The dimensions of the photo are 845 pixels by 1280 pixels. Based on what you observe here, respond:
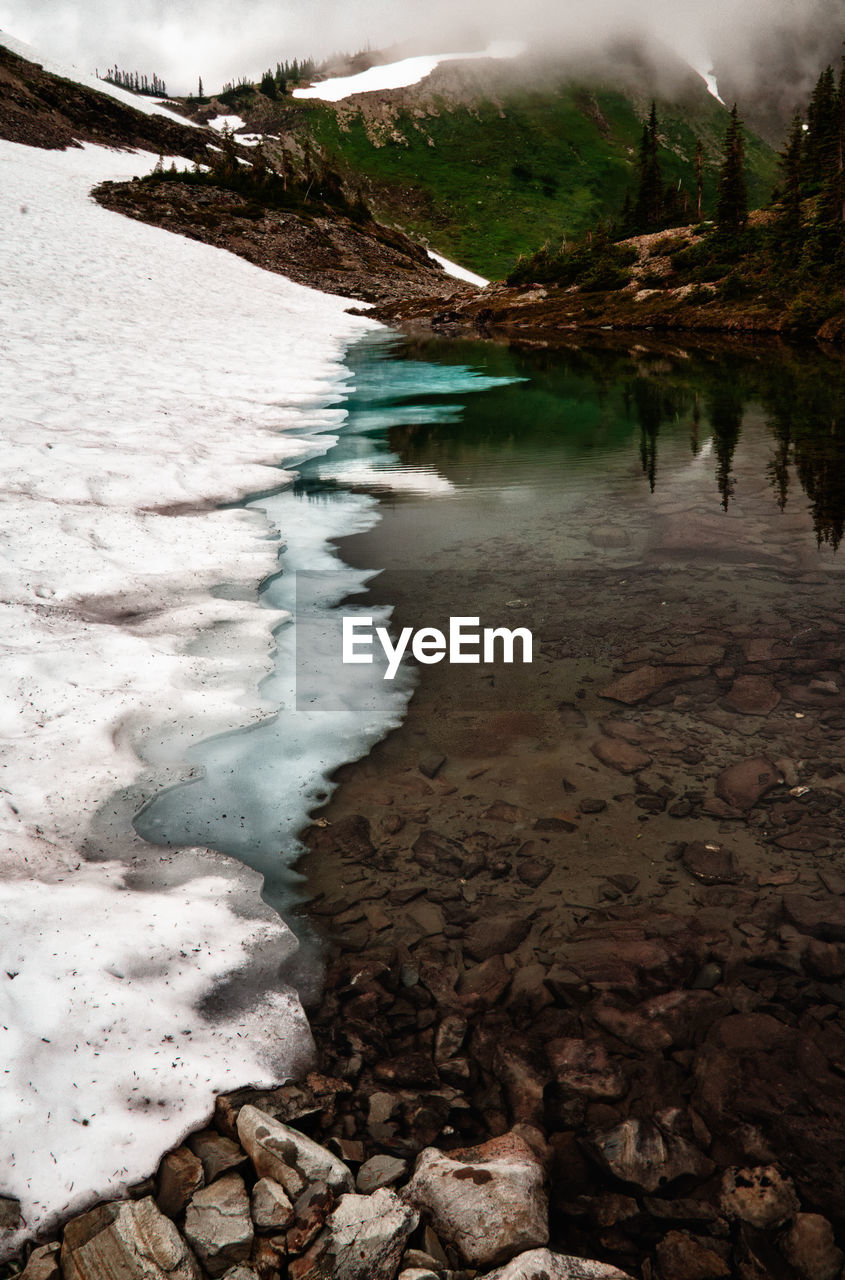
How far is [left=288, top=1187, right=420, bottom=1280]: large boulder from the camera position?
247 centimetres

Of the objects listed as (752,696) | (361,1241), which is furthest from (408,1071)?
(752,696)

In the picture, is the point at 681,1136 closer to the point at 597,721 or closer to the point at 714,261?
the point at 597,721

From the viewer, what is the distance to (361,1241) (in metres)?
2.54

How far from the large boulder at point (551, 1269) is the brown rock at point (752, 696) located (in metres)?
4.25

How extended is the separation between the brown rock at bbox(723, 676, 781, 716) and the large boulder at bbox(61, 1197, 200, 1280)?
16.6 feet

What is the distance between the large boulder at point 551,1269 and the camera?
243 centimetres

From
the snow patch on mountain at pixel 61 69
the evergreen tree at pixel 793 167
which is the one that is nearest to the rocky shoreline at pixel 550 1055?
the evergreen tree at pixel 793 167

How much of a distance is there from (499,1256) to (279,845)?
8.85 ft

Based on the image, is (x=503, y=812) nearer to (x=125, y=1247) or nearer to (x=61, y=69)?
(x=125, y=1247)

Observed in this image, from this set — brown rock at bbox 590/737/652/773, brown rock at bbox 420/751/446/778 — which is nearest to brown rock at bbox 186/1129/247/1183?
brown rock at bbox 420/751/446/778

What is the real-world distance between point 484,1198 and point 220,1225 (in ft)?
3.09

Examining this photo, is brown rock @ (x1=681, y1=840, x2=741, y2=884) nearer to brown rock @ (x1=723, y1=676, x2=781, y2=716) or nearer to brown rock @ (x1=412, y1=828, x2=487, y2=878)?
brown rock @ (x1=412, y1=828, x2=487, y2=878)

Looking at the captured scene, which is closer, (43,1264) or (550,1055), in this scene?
(43,1264)

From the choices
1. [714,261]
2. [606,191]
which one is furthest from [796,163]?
[606,191]
